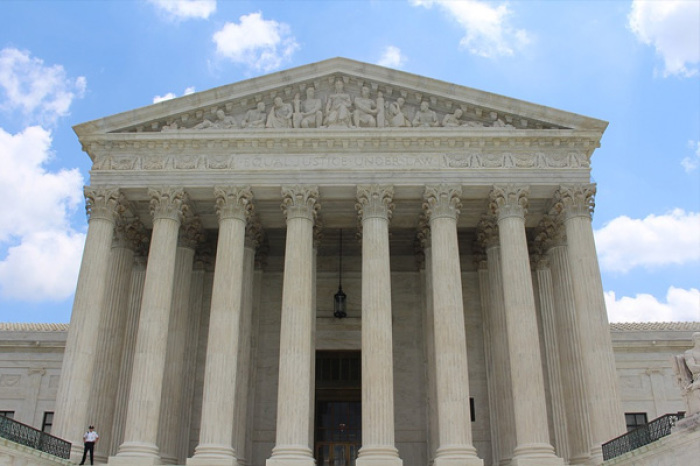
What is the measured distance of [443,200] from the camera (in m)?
29.9

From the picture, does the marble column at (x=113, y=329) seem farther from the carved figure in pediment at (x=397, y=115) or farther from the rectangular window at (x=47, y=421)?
the carved figure in pediment at (x=397, y=115)

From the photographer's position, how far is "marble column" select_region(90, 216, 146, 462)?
1183 inches

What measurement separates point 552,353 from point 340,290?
10.2 m

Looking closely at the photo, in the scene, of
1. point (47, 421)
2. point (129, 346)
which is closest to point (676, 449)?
point (129, 346)

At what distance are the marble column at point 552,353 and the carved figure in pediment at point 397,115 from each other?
30.8ft

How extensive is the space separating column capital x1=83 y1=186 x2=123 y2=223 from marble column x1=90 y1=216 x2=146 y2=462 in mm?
1663

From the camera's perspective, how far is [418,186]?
99.1ft

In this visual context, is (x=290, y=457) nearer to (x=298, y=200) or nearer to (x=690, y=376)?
(x=298, y=200)

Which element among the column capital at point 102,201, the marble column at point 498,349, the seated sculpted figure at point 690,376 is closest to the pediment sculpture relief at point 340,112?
the column capital at point 102,201

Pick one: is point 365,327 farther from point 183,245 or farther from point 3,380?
point 3,380

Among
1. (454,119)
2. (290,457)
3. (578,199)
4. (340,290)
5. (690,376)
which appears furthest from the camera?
(340,290)

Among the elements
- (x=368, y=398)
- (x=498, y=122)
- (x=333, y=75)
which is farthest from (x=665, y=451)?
(x=333, y=75)

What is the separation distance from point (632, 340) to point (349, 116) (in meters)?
20.0

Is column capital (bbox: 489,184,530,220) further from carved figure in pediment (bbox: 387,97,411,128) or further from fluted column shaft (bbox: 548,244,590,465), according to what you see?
carved figure in pediment (bbox: 387,97,411,128)
